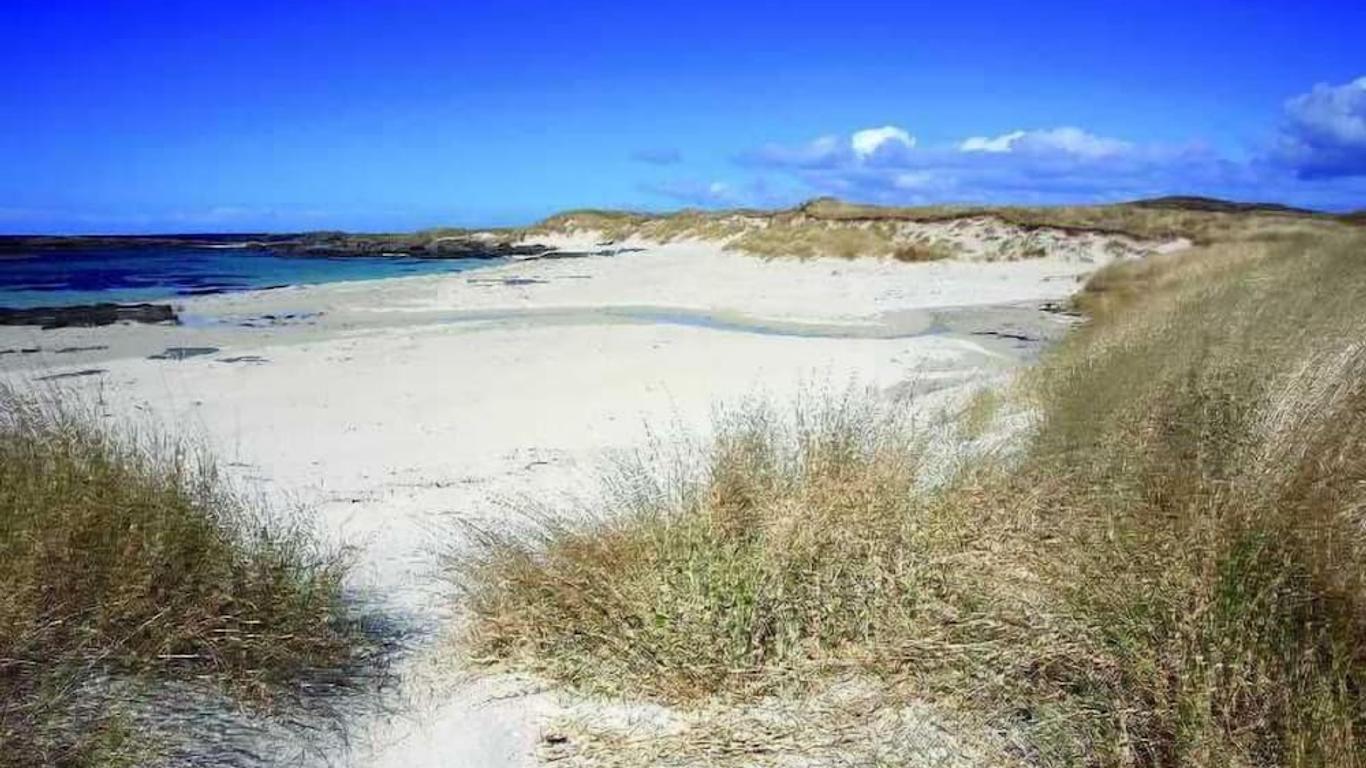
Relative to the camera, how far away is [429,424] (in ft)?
33.2

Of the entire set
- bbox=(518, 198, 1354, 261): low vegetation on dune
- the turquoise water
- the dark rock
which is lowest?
the dark rock

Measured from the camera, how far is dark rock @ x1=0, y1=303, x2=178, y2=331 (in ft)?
65.4

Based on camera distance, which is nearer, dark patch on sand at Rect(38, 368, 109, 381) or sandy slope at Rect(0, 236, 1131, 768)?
sandy slope at Rect(0, 236, 1131, 768)

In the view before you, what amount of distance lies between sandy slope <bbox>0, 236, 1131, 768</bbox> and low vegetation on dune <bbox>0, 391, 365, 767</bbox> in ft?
1.61

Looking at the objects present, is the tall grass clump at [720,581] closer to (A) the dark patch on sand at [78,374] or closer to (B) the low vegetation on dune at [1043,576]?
(B) the low vegetation on dune at [1043,576]

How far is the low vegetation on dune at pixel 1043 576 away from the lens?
2.92 metres

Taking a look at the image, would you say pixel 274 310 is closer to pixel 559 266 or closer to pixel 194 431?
pixel 194 431

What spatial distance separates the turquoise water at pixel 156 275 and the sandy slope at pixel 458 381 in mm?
4139

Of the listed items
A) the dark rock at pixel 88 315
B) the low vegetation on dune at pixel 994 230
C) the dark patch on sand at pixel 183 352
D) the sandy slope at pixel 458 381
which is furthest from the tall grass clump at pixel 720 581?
the low vegetation on dune at pixel 994 230

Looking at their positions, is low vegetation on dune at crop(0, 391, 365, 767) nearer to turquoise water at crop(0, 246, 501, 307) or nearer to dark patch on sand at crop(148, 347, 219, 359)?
dark patch on sand at crop(148, 347, 219, 359)

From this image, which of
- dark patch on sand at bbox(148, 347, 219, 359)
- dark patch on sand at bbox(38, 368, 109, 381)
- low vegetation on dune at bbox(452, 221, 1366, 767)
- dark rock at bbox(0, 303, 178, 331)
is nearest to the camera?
low vegetation on dune at bbox(452, 221, 1366, 767)

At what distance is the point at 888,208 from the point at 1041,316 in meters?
29.1

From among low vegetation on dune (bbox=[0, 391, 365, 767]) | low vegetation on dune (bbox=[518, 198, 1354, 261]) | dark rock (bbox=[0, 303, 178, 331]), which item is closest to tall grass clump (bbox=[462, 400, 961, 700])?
low vegetation on dune (bbox=[0, 391, 365, 767])

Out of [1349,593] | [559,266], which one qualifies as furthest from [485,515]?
[559,266]
